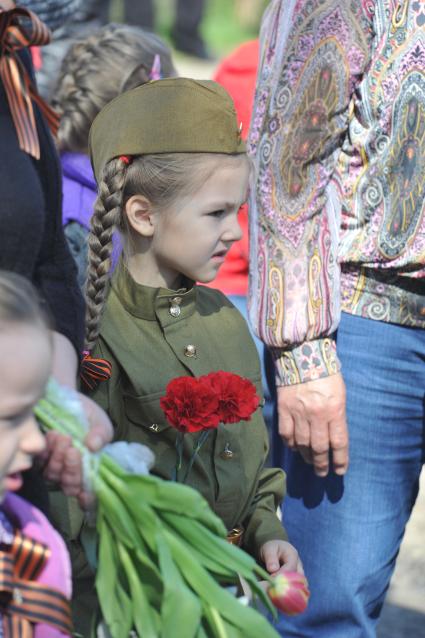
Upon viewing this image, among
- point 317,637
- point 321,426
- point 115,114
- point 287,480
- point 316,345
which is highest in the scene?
point 115,114

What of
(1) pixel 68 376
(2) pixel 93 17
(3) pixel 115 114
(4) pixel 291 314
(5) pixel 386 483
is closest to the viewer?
(1) pixel 68 376

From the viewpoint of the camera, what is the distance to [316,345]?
2314 millimetres

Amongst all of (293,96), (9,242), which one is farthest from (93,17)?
(9,242)

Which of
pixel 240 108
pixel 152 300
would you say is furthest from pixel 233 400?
pixel 240 108

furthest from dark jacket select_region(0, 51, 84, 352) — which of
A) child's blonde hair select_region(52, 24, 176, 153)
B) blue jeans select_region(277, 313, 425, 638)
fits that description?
child's blonde hair select_region(52, 24, 176, 153)

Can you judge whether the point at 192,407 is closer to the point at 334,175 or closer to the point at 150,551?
the point at 150,551

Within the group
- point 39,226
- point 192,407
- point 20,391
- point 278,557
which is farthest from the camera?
point 278,557

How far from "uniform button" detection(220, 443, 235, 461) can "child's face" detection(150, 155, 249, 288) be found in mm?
343

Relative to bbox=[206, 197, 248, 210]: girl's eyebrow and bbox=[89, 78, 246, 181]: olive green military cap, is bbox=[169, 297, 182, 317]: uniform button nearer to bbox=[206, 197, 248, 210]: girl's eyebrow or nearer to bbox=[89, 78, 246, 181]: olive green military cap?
bbox=[206, 197, 248, 210]: girl's eyebrow

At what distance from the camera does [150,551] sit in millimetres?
1448

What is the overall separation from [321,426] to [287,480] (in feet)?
0.88

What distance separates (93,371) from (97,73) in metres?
1.66

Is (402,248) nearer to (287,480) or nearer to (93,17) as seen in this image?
(287,480)

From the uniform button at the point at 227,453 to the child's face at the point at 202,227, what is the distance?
0.34 metres
